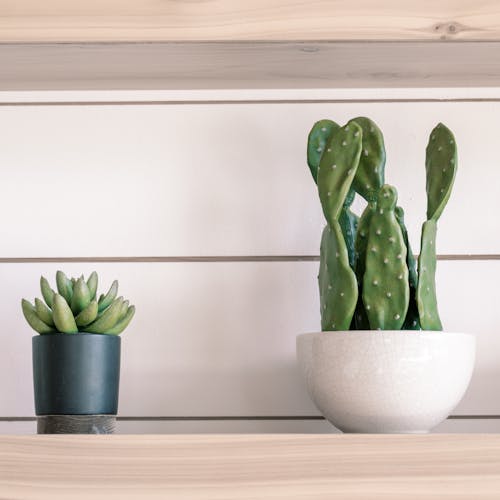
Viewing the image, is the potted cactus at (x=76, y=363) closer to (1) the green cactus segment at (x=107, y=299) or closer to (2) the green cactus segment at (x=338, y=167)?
(1) the green cactus segment at (x=107, y=299)

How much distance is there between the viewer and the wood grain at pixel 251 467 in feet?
2.55

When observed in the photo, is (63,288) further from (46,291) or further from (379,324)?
(379,324)

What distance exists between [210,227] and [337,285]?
228 millimetres

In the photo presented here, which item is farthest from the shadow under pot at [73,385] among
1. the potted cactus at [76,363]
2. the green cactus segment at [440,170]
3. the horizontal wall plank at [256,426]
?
the green cactus segment at [440,170]

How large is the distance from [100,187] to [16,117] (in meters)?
0.13

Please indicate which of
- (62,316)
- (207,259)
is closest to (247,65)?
(207,259)

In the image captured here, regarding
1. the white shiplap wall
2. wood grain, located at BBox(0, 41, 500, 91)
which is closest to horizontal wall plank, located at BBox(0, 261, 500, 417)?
the white shiplap wall

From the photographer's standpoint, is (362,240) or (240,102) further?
(240,102)

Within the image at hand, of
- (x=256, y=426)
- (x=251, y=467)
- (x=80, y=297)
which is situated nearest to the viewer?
(x=251, y=467)

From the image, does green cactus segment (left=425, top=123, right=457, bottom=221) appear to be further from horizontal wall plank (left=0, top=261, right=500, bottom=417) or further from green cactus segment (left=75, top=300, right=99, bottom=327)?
green cactus segment (left=75, top=300, right=99, bottom=327)

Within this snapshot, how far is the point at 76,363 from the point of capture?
862 millimetres

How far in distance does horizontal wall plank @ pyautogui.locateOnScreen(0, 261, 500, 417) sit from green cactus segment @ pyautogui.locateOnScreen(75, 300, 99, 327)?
161mm

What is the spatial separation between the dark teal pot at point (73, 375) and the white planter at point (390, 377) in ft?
0.67
